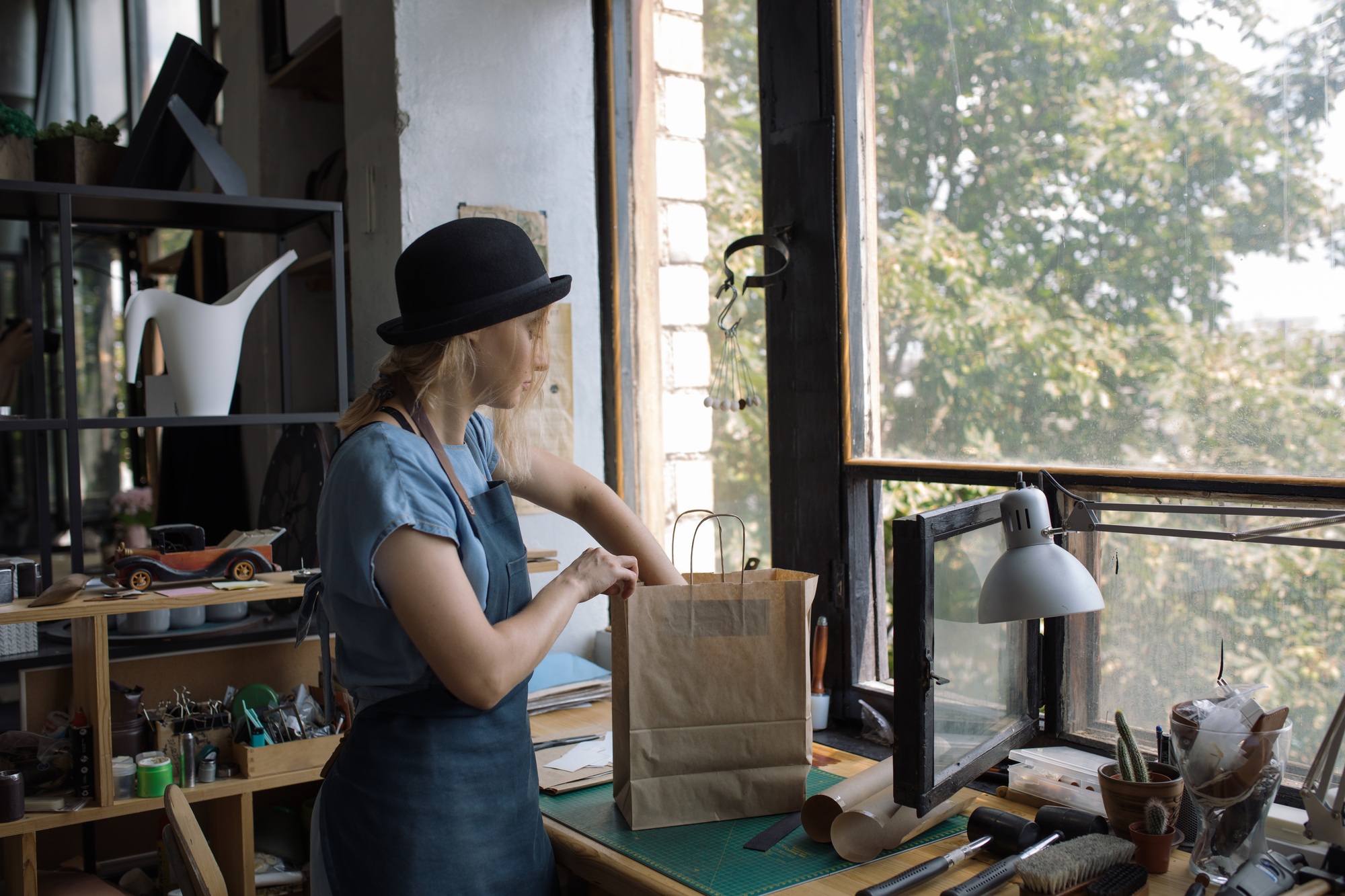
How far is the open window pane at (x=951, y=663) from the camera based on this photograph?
139cm

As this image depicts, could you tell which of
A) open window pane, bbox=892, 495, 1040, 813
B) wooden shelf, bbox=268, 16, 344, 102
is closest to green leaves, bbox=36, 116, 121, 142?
wooden shelf, bbox=268, 16, 344, 102

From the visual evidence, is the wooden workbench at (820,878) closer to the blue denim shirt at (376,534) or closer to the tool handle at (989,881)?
the tool handle at (989,881)

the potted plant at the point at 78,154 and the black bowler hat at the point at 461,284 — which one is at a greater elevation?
the potted plant at the point at 78,154

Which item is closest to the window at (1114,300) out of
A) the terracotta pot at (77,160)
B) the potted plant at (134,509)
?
the terracotta pot at (77,160)

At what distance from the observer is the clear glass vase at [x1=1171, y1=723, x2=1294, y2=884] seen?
131 cm

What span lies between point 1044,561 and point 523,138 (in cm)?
167

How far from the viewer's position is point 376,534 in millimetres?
1295

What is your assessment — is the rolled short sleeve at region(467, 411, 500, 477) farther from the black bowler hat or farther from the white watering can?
the white watering can

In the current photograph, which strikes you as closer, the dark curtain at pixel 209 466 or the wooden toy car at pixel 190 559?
the wooden toy car at pixel 190 559

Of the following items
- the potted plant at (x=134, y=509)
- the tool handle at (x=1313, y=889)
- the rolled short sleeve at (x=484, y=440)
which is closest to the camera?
the tool handle at (x=1313, y=889)

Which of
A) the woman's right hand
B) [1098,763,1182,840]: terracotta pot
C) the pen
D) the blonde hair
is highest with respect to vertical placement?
the blonde hair

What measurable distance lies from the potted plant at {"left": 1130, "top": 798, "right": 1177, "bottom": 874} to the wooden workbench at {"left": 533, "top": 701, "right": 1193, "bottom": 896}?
0.02 meters

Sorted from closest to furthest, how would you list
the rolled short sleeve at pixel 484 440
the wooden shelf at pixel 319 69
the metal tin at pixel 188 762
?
1. the rolled short sleeve at pixel 484 440
2. the metal tin at pixel 188 762
3. the wooden shelf at pixel 319 69

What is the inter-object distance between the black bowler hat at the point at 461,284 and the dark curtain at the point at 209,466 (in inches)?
86.9
